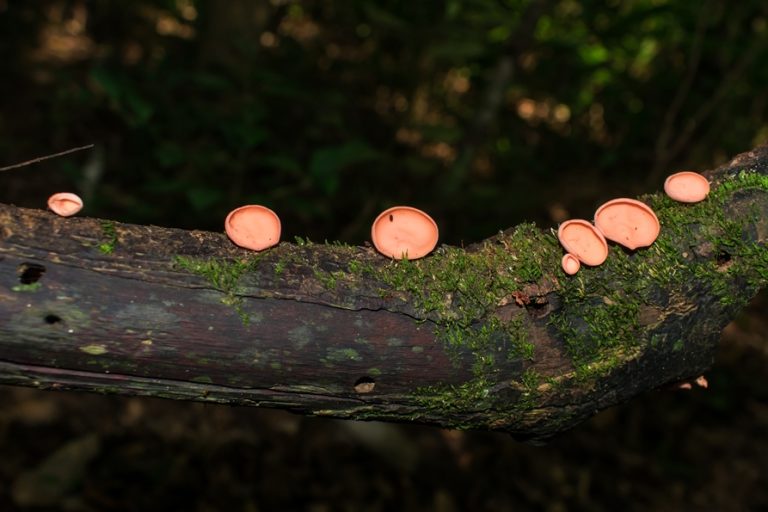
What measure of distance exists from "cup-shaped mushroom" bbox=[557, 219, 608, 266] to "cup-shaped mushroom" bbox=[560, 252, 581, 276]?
27mm

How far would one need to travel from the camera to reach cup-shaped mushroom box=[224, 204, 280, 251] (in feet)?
5.89

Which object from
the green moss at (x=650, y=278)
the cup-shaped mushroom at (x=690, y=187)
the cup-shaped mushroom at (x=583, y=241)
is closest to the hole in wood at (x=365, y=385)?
the green moss at (x=650, y=278)

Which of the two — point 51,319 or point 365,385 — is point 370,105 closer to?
point 365,385

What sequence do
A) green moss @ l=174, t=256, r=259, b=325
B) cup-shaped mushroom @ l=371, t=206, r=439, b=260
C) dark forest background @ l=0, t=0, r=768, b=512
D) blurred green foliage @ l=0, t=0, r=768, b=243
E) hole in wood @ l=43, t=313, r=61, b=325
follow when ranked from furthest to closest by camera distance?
1. blurred green foliage @ l=0, t=0, r=768, b=243
2. dark forest background @ l=0, t=0, r=768, b=512
3. cup-shaped mushroom @ l=371, t=206, r=439, b=260
4. green moss @ l=174, t=256, r=259, b=325
5. hole in wood @ l=43, t=313, r=61, b=325

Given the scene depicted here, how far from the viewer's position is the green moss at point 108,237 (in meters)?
1.61

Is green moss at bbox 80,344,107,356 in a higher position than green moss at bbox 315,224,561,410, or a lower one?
lower

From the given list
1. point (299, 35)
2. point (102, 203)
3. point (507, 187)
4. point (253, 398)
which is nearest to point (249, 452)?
point (102, 203)

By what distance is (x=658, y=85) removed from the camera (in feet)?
21.8

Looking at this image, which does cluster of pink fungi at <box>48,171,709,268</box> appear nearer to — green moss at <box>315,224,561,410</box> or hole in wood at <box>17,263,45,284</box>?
green moss at <box>315,224,561,410</box>

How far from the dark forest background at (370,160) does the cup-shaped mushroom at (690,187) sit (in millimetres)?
2459

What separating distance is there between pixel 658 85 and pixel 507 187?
2019mm

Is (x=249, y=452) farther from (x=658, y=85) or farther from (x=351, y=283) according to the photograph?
(x=658, y=85)

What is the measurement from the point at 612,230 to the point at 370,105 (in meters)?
4.51

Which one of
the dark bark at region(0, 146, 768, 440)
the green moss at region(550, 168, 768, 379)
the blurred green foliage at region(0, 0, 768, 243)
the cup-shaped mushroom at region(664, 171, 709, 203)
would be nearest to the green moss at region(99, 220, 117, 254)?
the dark bark at region(0, 146, 768, 440)
